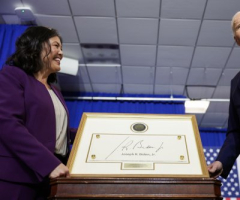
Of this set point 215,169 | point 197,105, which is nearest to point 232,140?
point 215,169

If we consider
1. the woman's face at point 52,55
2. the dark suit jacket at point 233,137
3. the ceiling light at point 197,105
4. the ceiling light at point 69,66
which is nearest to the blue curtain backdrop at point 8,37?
the ceiling light at point 69,66

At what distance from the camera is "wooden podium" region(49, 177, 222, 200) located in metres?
0.78

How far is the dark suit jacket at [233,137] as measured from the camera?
131 centimetres

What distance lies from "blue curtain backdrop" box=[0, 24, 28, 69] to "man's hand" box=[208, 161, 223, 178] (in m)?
3.12

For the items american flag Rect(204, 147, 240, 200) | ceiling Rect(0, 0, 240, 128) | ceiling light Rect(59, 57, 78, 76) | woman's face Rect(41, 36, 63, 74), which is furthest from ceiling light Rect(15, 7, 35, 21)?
american flag Rect(204, 147, 240, 200)

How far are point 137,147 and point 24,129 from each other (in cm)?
39

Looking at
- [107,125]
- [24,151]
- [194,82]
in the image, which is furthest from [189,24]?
[24,151]

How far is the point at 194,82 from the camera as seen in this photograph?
5391mm

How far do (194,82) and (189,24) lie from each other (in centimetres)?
175

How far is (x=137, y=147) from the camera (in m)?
0.99

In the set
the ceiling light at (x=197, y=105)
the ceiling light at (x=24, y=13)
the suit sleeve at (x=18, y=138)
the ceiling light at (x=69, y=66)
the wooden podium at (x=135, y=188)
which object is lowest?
the wooden podium at (x=135, y=188)
